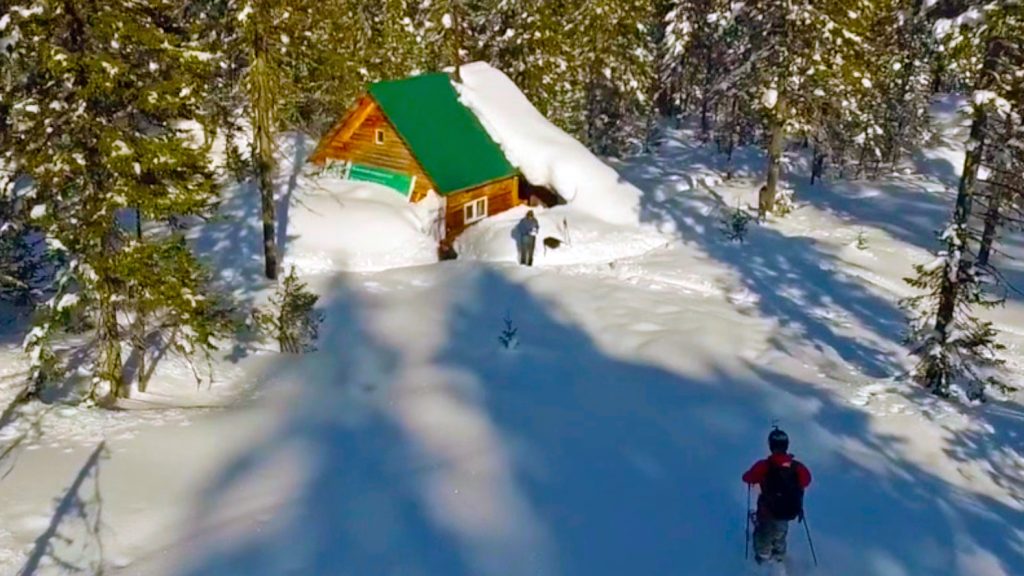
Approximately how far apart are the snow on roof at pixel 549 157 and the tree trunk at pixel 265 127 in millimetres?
9886

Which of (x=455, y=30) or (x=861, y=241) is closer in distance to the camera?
(x=861, y=241)

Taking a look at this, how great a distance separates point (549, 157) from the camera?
29.3 m

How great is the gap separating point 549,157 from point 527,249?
20.4 ft

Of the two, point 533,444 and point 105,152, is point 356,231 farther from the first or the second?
point 533,444

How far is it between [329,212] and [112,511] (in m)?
15.6

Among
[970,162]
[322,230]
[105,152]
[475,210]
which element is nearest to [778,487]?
[970,162]

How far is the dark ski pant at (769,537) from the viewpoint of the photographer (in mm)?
8914

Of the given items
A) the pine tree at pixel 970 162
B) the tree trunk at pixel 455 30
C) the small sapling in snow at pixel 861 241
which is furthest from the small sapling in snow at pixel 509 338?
the tree trunk at pixel 455 30

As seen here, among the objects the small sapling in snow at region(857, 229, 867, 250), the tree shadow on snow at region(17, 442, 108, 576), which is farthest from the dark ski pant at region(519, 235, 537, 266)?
the tree shadow on snow at region(17, 442, 108, 576)

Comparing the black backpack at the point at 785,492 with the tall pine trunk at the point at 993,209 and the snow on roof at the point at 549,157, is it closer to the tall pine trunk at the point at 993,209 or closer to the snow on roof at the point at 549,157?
the tall pine trunk at the point at 993,209

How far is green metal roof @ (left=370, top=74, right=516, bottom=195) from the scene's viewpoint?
88.9ft

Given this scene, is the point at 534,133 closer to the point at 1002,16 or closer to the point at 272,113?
the point at 272,113

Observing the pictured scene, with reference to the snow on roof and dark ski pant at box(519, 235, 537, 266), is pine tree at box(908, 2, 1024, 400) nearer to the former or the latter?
dark ski pant at box(519, 235, 537, 266)

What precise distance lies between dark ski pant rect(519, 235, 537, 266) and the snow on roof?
4355 millimetres
